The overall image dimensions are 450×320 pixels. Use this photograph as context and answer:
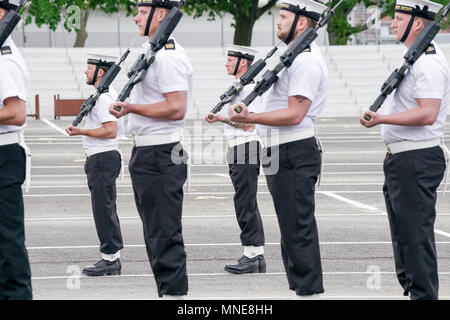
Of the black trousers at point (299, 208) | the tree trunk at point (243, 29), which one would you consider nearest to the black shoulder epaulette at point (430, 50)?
the black trousers at point (299, 208)

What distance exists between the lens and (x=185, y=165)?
7281 mm

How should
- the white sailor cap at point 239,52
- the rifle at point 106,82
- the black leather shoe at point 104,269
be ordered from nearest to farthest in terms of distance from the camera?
the rifle at point 106,82 → the black leather shoe at point 104,269 → the white sailor cap at point 239,52

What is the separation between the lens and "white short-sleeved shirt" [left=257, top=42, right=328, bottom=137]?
705cm

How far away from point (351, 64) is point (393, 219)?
1465 inches

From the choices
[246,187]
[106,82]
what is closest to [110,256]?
[246,187]

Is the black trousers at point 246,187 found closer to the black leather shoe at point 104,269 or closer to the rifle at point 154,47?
the black leather shoe at point 104,269

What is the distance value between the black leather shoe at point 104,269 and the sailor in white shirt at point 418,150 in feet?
11.2

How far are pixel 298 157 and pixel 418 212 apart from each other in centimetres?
89

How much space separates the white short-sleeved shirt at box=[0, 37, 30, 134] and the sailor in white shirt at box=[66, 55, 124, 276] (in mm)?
2985

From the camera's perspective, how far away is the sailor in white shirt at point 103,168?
9.86 metres

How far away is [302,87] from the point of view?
702 cm

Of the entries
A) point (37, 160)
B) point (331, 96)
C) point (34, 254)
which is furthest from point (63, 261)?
→ point (331, 96)

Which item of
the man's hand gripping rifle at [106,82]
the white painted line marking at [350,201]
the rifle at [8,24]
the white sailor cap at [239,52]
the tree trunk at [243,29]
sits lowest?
the white painted line marking at [350,201]

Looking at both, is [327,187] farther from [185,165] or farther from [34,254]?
[185,165]
